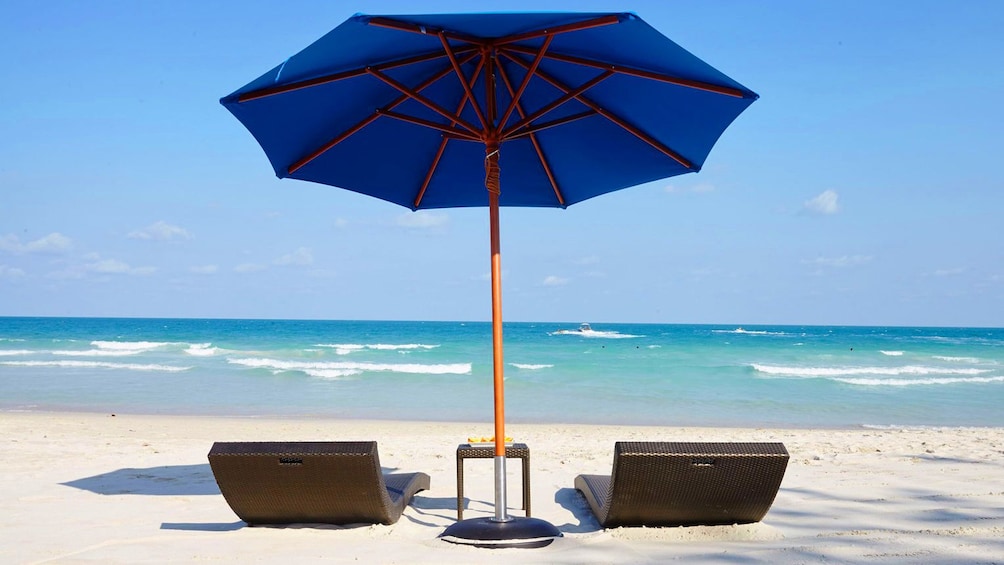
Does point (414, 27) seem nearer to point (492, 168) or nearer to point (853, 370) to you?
point (492, 168)

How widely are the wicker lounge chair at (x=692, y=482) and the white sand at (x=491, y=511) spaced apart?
0.09 meters

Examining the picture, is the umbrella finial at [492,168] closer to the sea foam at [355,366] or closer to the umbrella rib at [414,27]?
the umbrella rib at [414,27]

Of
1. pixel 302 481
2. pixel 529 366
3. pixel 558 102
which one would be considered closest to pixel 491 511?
pixel 302 481

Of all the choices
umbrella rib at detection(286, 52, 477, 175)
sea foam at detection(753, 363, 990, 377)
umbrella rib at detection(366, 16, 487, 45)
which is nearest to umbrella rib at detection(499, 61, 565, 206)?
umbrella rib at detection(286, 52, 477, 175)

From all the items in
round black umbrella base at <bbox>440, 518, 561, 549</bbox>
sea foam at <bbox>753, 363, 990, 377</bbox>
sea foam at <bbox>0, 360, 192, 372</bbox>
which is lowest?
sea foam at <bbox>753, 363, 990, 377</bbox>

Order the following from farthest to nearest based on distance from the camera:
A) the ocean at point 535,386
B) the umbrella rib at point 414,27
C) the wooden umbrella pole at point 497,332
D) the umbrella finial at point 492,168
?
1. the ocean at point 535,386
2. the umbrella finial at point 492,168
3. the wooden umbrella pole at point 497,332
4. the umbrella rib at point 414,27

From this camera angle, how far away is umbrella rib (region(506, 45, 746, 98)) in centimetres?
385

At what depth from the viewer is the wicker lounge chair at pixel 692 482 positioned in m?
3.70

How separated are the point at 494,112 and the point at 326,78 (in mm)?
865

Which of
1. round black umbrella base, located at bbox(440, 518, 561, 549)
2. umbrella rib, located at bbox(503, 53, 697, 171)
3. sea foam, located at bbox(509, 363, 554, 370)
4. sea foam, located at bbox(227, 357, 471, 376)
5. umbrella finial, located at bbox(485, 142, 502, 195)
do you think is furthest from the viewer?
sea foam, located at bbox(509, 363, 554, 370)

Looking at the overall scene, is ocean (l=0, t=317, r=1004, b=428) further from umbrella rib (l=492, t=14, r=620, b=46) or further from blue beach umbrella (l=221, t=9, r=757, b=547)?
umbrella rib (l=492, t=14, r=620, b=46)

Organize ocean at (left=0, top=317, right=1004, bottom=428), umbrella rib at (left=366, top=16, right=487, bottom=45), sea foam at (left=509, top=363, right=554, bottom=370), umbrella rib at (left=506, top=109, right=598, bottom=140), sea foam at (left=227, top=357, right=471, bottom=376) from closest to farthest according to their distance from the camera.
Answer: umbrella rib at (left=366, top=16, right=487, bottom=45) → umbrella rib at (left=506, top=109, right=598, bottom=140) → ocean at (left=0, top=317, right=1004, bottom=428) → sea foam at (left=227, top=357, right=471, bottom=376) → sea foam at (left=509, top=363, right=554, bottom=370)

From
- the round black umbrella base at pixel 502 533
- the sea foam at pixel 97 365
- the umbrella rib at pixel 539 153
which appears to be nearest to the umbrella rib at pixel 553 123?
the umbrella rib at pixel 539 153

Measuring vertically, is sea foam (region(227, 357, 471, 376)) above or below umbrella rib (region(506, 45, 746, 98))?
below
